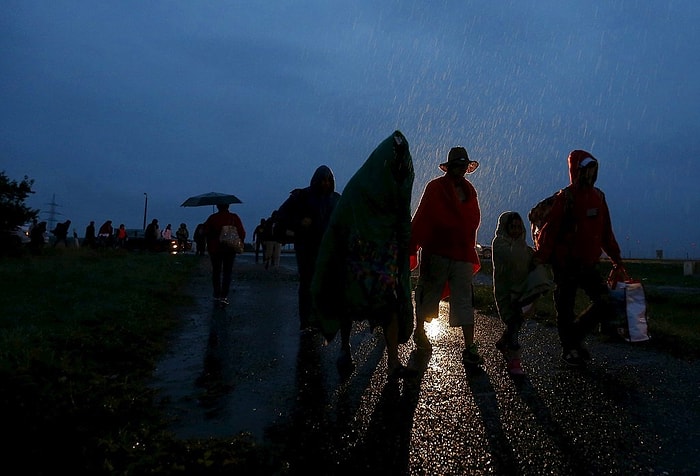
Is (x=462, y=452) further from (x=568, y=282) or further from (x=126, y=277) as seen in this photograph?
(x=126, y=277)

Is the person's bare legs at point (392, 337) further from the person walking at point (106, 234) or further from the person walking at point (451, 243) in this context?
the person walking at point (106, 234)

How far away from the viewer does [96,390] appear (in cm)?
436

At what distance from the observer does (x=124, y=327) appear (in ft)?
23.5

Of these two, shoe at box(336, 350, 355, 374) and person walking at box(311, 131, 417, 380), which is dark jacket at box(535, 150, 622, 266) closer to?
person walking at box(311, 131, 417, 380)

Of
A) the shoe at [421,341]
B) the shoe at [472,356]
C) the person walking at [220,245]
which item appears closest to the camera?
the shoe at [472,356]

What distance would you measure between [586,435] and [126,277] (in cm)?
1265

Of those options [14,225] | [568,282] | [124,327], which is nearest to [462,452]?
[568,282]

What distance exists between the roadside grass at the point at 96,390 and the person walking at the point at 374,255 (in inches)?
61.4

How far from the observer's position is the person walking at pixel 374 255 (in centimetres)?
467

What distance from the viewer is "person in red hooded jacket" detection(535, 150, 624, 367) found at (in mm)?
5555

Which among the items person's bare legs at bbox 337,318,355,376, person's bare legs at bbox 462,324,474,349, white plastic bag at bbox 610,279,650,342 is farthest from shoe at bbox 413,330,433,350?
white plastic bag at bbox 610,279,650,342

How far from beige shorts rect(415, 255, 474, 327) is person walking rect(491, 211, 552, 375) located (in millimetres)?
306

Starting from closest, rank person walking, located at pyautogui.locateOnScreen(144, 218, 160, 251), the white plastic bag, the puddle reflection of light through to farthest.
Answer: the white plastic bag < the puddle reflection of light < person walking, located at pyautogui.locateOnScreen(144, 218, 160, 251)

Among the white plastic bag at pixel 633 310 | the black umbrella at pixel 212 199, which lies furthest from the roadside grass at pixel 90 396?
the black umbrella at pixel 212 199
